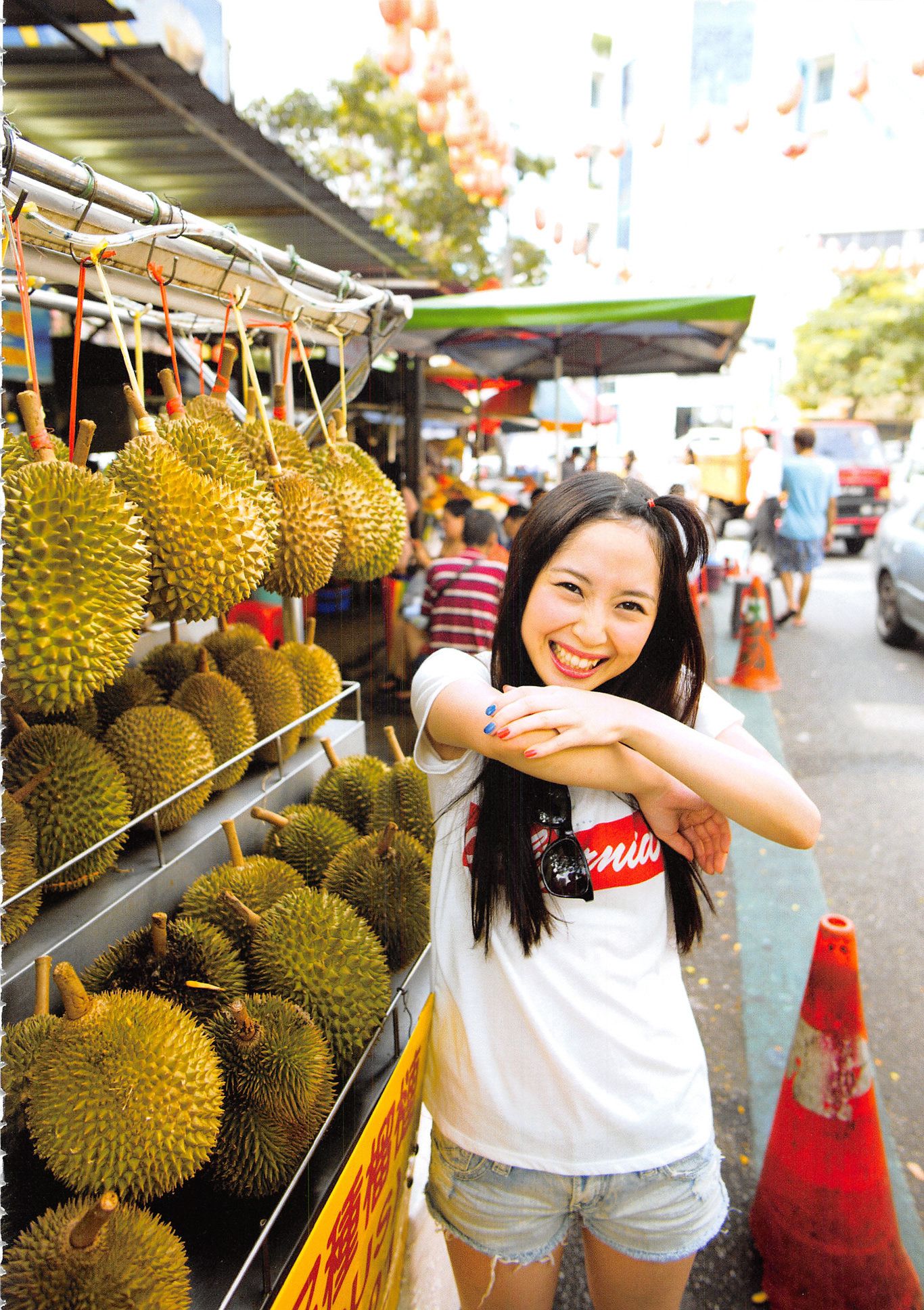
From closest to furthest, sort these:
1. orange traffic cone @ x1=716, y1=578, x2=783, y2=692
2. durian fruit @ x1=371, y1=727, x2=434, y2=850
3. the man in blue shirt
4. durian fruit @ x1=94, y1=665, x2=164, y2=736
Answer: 1. durian fruit @ x1=94, y1=665, x2=164, y2=736
2. durian fruit @ x1=371, y1=727, x2=434, y2=850
3. orange traffic cone @ x1=716, y1=578, x2=783, y2=692
4. the man in blue shirt

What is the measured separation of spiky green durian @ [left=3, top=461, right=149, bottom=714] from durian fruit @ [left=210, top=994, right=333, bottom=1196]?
546 millimetres

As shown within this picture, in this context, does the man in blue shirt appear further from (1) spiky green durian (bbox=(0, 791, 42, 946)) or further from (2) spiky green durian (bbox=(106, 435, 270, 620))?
(1) spiky green durian (bbox=(0, 791, 42, 946))

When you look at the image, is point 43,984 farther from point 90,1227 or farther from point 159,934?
point 90,1227

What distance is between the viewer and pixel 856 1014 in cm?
205

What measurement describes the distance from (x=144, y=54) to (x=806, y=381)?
28.0 meters

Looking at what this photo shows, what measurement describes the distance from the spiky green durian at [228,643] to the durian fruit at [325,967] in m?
0.76

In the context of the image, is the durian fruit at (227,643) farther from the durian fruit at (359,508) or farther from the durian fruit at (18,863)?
the durian fruit at (18,863)

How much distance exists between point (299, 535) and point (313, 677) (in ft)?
2.72

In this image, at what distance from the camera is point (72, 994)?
43.1 inches

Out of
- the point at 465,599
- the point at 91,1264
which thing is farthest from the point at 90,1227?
the point at 465,599

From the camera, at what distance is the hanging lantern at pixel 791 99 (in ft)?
22.0

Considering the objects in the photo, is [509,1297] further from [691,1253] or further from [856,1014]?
[856,1014]

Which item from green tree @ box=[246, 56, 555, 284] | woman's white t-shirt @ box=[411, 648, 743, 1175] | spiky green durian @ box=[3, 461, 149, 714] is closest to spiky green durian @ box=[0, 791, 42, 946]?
spiky green durian @ box=[3, 461, 149, 714]

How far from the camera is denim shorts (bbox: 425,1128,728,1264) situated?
4.29ft
